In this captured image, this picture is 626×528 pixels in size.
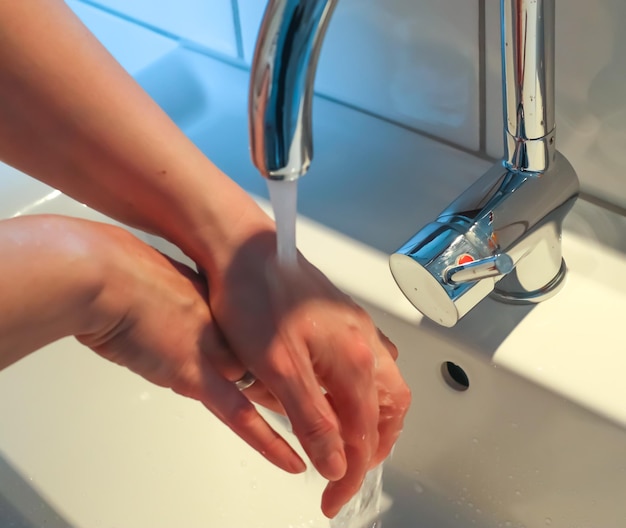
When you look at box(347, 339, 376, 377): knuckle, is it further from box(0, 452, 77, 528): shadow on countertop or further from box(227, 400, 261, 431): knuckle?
box(0, 452, 77, 528): shadow on countertop

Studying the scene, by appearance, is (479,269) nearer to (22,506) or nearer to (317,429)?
(317,429)

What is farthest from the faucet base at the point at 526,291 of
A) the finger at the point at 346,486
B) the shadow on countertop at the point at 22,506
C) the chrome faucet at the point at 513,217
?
the shadow on countertop at the point at 22,506

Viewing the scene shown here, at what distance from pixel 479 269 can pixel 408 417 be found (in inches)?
6.1

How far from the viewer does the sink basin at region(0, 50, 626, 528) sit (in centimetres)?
42

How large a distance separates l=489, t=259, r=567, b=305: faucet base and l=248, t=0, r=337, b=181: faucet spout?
204 millimetres

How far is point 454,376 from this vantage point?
0.46 meters

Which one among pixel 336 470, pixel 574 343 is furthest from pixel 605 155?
pixel 336 470

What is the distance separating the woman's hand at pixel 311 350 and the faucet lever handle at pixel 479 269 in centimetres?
4

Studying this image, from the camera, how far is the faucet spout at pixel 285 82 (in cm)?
24

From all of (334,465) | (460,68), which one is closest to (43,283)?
(334,465)

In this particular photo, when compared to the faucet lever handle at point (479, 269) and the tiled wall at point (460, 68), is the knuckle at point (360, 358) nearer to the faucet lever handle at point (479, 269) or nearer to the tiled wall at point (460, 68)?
the faucet lever handle at point (479, 269)

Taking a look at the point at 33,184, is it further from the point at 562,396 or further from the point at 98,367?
the point at 562,396

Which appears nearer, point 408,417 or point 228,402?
point 228,402

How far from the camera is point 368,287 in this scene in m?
0.45
